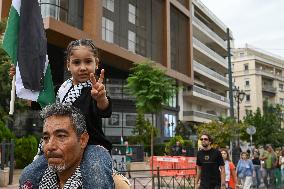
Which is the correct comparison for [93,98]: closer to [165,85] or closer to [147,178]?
[147,178]

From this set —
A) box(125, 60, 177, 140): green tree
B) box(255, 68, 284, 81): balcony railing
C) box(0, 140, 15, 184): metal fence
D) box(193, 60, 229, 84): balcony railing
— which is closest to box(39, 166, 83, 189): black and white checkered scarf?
box(0, 140, 15, 184): metal fence

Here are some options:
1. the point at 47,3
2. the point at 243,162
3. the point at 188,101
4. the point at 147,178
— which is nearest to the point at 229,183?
the point at 147,178

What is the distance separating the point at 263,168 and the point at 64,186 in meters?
17.9

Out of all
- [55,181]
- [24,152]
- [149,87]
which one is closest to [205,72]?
[149,87]

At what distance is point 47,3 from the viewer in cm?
2811

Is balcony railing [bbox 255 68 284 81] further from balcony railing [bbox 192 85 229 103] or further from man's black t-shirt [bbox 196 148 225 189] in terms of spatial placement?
man's black t-shirt [bbox 196 148 225 189]

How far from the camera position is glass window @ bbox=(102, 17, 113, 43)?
3309cm

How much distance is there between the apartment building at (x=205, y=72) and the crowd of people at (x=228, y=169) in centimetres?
2953

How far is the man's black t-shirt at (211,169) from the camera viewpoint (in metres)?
8.43

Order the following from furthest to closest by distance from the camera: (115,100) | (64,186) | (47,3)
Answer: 1. (115,100)
2. (47,3)
3. (64,186)

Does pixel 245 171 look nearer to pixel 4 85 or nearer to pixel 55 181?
pixel 4 85

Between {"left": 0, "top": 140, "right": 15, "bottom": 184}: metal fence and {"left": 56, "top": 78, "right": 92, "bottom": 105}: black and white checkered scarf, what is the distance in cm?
1288

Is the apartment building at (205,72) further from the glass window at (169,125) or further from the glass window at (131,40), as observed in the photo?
the glass window at (131,40)

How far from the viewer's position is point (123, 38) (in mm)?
35906
